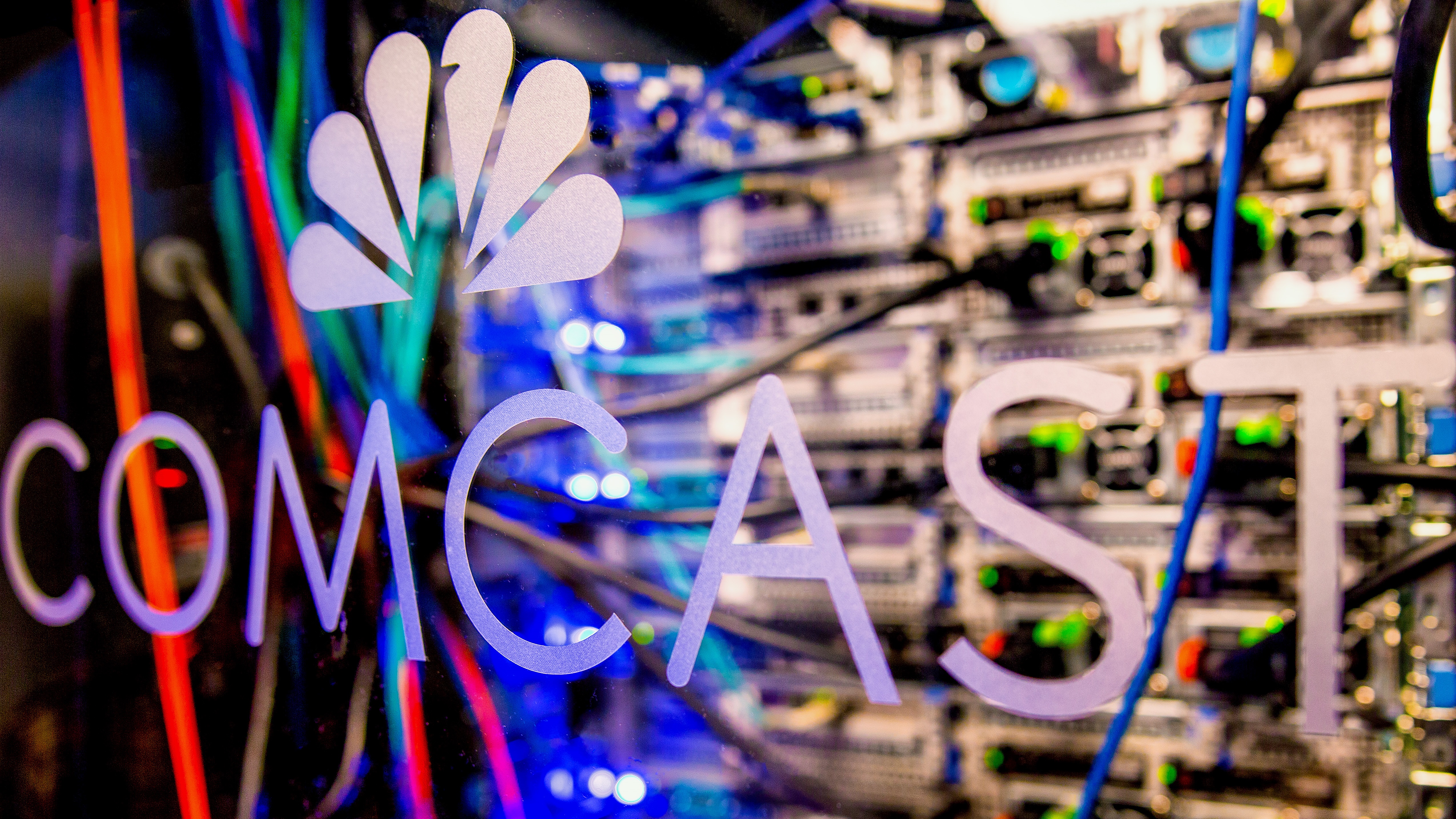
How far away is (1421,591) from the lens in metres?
0.68

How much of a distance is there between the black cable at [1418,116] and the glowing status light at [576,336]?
708 millimetres

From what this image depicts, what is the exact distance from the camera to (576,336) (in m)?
0.86

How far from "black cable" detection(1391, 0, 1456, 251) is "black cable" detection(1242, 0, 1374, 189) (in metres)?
0.11

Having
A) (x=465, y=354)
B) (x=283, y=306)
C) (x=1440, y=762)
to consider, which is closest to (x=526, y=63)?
(x=465, y=354)

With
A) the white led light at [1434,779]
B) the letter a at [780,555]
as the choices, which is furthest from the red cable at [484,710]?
the white led light at [1434,779]

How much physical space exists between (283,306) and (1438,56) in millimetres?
1087

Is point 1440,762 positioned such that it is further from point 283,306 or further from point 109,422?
point 109,422

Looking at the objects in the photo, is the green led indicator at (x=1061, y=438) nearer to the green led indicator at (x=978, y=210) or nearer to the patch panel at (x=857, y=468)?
the patch panel at (x=857, y=468)

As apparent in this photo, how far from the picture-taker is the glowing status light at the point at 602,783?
0.81m

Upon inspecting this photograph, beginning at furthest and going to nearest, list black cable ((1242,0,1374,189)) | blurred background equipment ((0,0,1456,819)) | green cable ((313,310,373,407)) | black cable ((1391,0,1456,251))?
green cable ((313,310,373,407)), blurred background equipment ((0,0,1456,819)), black cable ((1242,0,1374,189)), black cable ((1391,0,1456,251))

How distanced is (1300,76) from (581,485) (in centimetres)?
75

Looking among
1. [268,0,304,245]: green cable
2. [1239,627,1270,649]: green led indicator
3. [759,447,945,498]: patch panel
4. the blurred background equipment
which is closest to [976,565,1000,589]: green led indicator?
the blurred background equipment

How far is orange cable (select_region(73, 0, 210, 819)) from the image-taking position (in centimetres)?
95

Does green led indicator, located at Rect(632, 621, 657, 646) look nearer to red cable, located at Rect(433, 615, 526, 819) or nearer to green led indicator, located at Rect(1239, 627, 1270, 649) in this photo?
red cable, located at Rect(433, 615, 526, 819)
